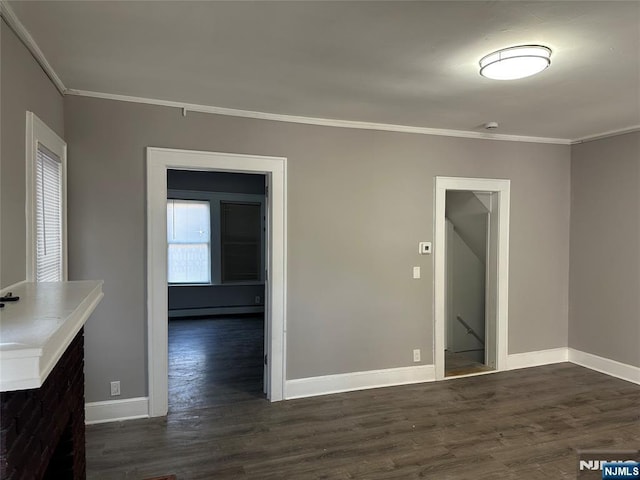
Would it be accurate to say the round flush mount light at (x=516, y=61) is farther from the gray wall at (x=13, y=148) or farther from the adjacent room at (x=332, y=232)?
the gray wall at (x=13, y=148)

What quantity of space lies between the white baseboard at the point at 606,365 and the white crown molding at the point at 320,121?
2.43 metres

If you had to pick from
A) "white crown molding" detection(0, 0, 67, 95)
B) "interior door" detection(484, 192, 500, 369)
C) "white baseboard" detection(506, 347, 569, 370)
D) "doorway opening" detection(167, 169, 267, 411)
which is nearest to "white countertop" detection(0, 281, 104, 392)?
"white crown molding" detection(0, 0, 67, 95)

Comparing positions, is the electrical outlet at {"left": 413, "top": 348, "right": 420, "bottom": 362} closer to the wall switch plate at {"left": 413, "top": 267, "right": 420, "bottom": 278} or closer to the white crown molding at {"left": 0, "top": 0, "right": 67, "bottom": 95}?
the wall switch plate at {"left": 413, "top": 267, "right": 420, "bottom": 278}

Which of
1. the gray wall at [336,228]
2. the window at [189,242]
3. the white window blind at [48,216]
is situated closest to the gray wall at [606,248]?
the gray wall at [336,228]

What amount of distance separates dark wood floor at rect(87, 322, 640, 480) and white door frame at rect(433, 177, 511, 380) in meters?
0.51

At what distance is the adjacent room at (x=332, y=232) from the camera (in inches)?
76.7

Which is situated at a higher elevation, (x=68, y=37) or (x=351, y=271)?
(x=68, y=37)

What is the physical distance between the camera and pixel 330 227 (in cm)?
385

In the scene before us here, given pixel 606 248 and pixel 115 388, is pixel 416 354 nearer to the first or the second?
pixel 606 248

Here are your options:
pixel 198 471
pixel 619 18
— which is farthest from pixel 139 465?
pixel 619 18

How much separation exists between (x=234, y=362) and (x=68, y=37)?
3.71 meters

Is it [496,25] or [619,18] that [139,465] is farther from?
[619,18]

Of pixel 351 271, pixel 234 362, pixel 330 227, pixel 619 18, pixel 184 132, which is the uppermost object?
pixel 619 18

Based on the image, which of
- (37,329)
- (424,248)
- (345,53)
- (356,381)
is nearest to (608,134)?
(424,248)
